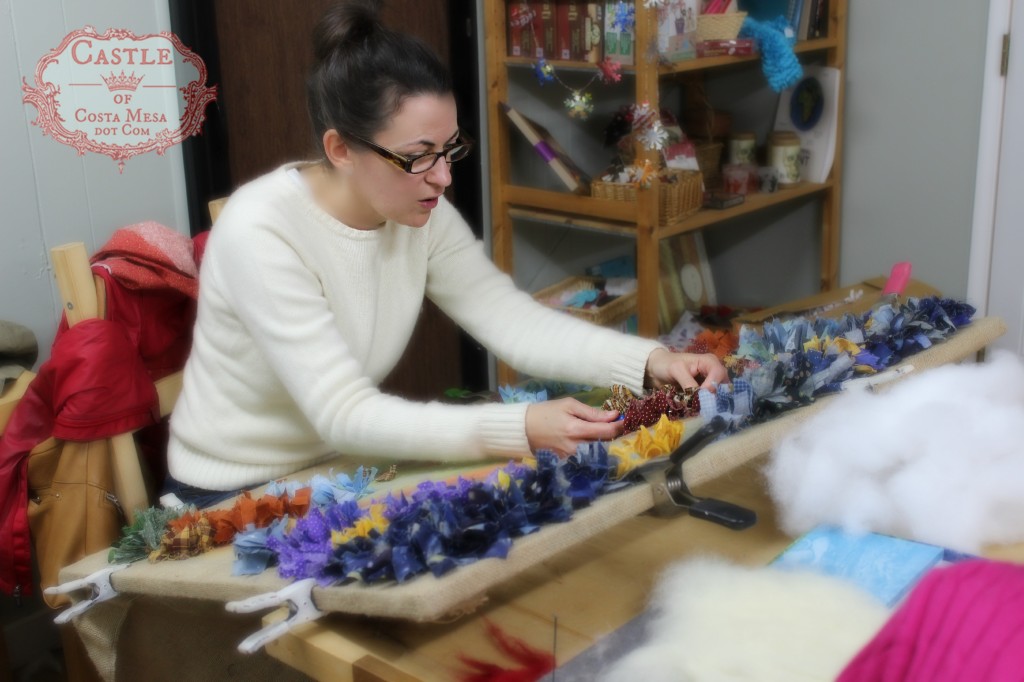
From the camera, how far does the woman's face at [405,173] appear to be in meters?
1.38

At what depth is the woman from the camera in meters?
1.33

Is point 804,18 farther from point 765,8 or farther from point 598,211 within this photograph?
point 598,211

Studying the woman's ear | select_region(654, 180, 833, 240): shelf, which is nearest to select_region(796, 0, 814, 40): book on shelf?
select_region(654, 180, 833, 240): shelf

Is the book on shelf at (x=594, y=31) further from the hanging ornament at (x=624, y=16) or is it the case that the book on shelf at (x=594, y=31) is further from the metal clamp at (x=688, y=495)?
the metal clamp at (x=688, y=495)

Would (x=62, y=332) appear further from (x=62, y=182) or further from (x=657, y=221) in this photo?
(x=657, y=221)

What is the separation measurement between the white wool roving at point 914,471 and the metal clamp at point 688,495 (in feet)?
0.24

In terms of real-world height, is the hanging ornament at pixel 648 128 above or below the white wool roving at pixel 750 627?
above

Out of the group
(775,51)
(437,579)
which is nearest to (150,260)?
(437,579)

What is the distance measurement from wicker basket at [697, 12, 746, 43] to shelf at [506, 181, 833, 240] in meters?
0.43

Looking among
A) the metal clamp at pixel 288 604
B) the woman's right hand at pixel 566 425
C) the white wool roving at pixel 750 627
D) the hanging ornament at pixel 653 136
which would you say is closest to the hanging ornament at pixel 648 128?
the hanging ornament at pixel 653 136

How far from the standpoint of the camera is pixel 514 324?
5.45ft

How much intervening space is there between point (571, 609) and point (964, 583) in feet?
1.34

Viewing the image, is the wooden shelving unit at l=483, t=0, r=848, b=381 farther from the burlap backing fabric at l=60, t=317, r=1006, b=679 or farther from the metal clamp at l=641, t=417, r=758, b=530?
the metal clamp at l=641, t=417, r=758, b=530

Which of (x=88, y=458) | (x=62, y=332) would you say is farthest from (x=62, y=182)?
(x=88, y=458)
